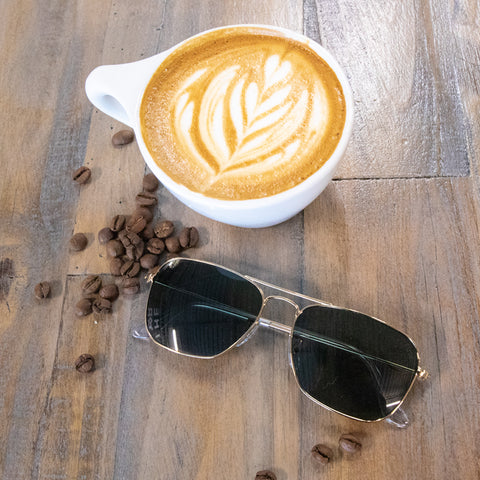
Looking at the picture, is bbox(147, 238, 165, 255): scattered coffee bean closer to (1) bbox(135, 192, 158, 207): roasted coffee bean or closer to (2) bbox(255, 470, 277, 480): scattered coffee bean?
(1) bbox(135, 192, 158, 207): roasted coffee bean

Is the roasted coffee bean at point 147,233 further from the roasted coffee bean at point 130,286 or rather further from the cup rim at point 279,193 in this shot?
the cup rim at point 279,193

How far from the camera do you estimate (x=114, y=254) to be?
0.87 metres

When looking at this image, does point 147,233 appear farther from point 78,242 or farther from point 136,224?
point 78,242

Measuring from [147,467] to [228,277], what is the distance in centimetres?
32

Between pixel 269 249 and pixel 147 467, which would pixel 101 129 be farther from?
pixel 147 467

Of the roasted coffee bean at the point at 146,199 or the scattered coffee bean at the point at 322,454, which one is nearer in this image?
the scattered coffee bean at the point at 322,454

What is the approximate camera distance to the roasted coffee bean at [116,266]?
2.83 ft

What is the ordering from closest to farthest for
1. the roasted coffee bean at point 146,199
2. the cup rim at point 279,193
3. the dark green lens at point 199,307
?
the cup rim at point 279,193 → the dark green lens at point 199,307 → the roasted coffee bean at point 146,199

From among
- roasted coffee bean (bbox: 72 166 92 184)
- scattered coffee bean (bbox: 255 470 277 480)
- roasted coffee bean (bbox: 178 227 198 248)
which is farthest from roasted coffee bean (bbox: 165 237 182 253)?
scattered coffee bean (bbox: 255 470 277 480)

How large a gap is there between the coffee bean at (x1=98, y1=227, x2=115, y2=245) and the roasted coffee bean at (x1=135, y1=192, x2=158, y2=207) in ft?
0.25

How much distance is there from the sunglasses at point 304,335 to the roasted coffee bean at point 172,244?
0.03 metres

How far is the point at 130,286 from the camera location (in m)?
0.85

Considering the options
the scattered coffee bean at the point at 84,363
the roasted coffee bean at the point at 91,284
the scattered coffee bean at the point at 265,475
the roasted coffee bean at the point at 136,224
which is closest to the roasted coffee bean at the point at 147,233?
the roasted coffee bean at the point at 136,224

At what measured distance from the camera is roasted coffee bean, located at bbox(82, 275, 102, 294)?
0.86 m
